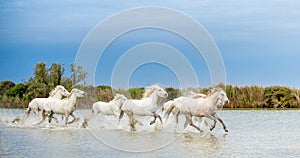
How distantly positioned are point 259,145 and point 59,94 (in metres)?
6.33

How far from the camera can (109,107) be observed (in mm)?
13578

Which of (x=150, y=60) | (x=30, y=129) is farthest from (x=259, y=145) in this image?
(x=30, y=129)

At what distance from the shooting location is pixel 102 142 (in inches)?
412

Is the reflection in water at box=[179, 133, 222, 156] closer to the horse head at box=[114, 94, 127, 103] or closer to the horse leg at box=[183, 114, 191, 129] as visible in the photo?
the horse leg at box=[183, 114, 191, 129]

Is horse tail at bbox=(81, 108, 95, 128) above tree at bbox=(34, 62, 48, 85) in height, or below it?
below

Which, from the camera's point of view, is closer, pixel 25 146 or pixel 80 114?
pixel 25 146

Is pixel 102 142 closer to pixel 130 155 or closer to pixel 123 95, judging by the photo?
pixel 130 155

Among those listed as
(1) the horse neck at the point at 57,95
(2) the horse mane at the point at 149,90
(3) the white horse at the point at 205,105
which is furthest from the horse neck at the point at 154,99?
(1) the horse neck at the point at 57,95

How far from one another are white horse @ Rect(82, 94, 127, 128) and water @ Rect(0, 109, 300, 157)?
0.53 feet

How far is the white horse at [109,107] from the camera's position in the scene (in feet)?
43.6

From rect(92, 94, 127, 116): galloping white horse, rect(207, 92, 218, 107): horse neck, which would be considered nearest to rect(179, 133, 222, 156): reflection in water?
rect(207, 92, 218, 107): horse neck

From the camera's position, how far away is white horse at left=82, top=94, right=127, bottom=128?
13.3m

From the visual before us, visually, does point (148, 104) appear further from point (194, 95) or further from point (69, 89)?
point (69, 89)

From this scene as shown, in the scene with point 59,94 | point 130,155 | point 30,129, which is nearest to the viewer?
point 130,155
